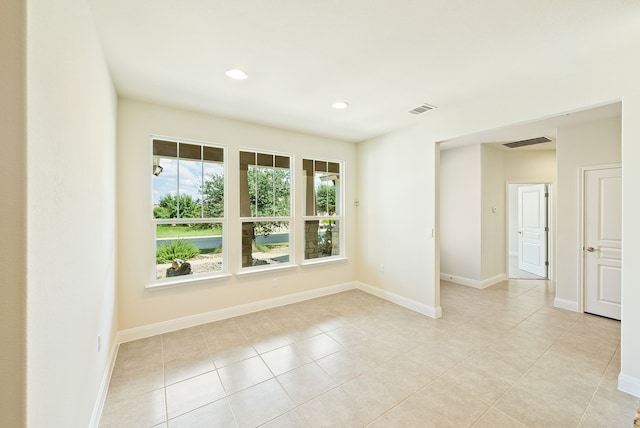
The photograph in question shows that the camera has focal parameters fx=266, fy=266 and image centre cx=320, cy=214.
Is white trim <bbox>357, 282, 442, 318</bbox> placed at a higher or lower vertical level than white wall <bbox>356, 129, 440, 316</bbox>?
lower

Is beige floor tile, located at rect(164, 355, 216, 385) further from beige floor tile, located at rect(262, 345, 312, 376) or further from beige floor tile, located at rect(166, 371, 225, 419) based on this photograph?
beige floor tile, located at rect(262, 345, 312, 376)

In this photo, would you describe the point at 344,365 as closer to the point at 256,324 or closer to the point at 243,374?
the point at 243,374

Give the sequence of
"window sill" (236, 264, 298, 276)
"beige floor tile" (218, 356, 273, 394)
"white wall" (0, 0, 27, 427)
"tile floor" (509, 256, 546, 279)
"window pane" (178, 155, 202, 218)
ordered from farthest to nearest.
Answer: "tile floor" (509, 256, 546, 279) < "window sill" (236, 264, 298, 276) < "window pane" (178, 155, 202, 218) < "beige floor tile" (218, 356, 273, 394) < "white wall" (0, 0, 27, 427)

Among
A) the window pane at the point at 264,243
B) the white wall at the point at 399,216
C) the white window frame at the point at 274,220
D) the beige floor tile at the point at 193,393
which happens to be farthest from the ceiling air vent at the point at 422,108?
the beige floor tile at the point at 193,393

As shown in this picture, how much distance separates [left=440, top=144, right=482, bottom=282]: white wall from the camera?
199 inches

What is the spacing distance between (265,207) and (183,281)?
1.48m

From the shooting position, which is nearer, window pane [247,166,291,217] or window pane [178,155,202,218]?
window pane [178,155,202,218]

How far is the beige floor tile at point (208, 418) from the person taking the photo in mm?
1857

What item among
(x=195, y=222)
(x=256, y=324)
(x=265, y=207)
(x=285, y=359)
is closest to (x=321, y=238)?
(x=265, y=207)

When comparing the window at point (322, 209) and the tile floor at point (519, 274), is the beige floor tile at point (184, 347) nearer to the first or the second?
the window at point (322, 209)

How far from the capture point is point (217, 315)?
3.57 m

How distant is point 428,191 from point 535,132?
2.08 meters

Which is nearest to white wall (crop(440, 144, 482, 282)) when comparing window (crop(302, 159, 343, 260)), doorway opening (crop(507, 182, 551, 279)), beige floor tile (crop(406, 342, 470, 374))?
doorway opening (crop(507, 182, 551, 279))

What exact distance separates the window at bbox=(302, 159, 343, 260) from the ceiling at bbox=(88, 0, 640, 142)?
5.22 feet
